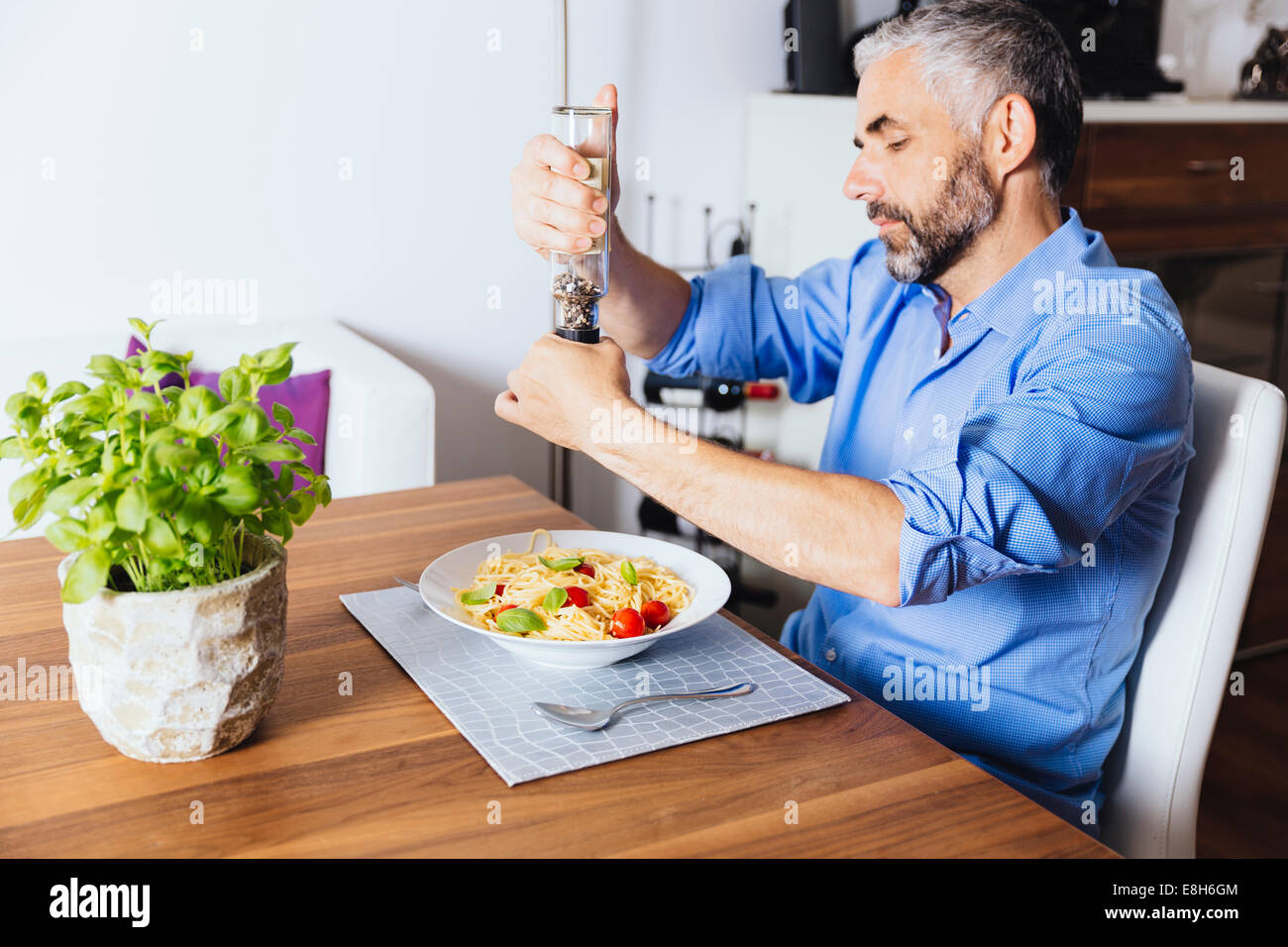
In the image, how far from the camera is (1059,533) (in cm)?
108

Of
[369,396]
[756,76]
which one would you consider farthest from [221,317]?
[756,76]

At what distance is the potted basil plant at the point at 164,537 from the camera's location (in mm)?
803

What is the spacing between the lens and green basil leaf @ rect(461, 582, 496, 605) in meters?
1.11

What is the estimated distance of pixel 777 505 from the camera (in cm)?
109

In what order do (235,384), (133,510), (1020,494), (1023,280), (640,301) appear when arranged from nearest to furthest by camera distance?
(133,510) → (235,384) → (1020,494) → (1023,280) → (640,301)

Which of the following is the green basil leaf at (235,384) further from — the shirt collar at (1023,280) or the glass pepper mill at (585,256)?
the shirt collar at (1023,280)

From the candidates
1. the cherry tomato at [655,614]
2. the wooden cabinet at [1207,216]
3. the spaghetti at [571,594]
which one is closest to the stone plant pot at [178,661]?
the spaghetti at [571,594]

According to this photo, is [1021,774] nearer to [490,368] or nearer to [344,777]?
[344,777]

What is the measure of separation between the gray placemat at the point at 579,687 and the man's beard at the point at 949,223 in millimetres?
535

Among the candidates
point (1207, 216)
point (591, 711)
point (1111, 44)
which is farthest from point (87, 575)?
point (1111, 44)

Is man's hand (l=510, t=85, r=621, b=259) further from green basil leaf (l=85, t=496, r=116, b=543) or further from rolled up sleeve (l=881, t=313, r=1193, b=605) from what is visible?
green basil leaf (l=85, t=496, r=116, b=543)

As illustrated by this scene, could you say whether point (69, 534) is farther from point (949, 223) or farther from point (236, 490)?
point (949, 223)

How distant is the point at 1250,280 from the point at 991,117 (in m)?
1.85

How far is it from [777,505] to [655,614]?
153 millimetres
